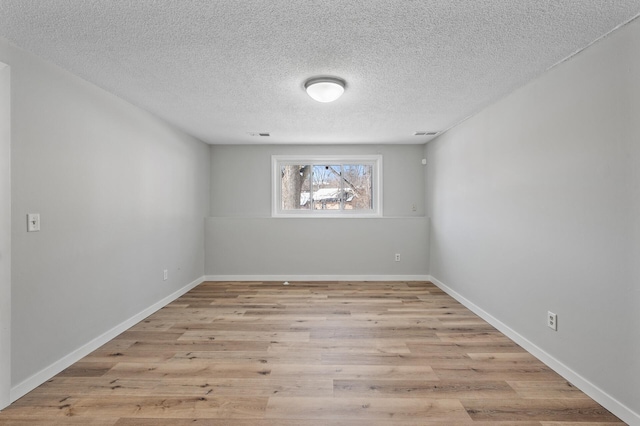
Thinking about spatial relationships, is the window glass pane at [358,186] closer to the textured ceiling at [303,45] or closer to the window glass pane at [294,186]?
the window glass pane at [294,186]

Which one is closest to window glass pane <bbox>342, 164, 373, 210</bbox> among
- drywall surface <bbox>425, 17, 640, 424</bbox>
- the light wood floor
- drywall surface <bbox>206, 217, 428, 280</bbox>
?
drywall surface <bbox>206, 217, 428, 280</bbox>

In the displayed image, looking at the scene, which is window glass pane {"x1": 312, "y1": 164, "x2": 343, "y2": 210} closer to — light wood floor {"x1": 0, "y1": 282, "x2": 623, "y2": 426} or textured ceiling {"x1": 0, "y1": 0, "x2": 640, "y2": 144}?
textured ceiling {"x1": 0, "y1": 0, "x2": 640, "y2": 144}

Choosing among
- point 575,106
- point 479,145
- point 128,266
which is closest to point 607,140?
point 575,106

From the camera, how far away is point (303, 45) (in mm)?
1895

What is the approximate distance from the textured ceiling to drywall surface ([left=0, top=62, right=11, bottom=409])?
381mm

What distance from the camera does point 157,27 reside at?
5.60ft

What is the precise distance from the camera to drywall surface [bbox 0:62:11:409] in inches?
69.6

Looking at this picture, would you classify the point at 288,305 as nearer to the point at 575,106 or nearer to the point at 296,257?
the point at 296,257

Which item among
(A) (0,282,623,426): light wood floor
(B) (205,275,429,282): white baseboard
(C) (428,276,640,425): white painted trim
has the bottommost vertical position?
(A) (0,282,623,426): light wood floor

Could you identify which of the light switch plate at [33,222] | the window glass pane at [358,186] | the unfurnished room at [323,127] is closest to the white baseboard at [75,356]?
the unfurnished room at [323,127]

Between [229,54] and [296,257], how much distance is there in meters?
3.32

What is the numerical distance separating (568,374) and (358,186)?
352cm

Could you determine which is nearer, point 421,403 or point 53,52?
point 421,403

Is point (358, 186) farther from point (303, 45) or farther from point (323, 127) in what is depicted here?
point (303, 45)
